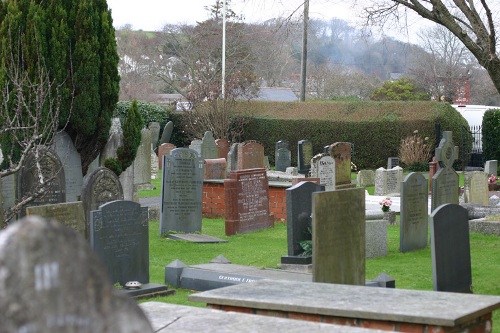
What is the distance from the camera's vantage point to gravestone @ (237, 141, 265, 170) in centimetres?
2367

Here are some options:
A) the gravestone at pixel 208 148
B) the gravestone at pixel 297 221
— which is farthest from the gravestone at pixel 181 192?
the gravestone at pixel 208 148

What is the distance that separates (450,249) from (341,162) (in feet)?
31.9

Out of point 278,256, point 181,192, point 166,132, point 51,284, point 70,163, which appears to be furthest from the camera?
point 166,132

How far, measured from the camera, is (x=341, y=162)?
17672mm

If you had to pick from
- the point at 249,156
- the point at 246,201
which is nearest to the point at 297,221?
the point at 246,201

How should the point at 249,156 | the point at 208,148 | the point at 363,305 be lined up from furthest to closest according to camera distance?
1. the point at 208,148
2. the point at 249,156
3. the point at 363,305

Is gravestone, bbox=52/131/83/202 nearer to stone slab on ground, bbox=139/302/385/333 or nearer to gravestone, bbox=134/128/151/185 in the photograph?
gravestone, bbox=134/128/151/185

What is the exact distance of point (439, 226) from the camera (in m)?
7.86

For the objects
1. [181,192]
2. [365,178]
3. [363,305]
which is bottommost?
[365,178]

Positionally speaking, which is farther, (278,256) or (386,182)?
(386,182)

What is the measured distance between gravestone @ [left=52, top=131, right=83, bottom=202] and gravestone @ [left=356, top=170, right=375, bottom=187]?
10555 mm

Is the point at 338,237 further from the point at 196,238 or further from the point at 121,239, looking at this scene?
the point at 196,238

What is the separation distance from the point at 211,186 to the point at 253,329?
12.9 meters

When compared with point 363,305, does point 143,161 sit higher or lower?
higher
